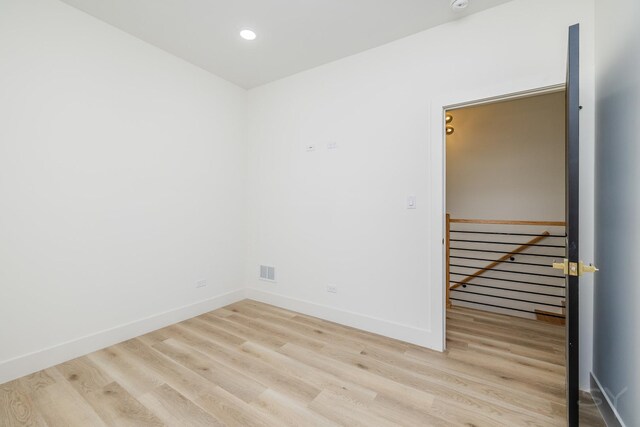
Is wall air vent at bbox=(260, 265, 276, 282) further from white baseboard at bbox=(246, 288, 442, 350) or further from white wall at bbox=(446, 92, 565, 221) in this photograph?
white wall at bbox=(446, 92, 565, 221)

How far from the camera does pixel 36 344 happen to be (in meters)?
2.05

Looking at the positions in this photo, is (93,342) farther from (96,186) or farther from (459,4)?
(459,4)

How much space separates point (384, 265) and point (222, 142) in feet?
7.97

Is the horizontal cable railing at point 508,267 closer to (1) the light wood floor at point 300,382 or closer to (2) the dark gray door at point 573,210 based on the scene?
(1) the light wood floor at point 300,382

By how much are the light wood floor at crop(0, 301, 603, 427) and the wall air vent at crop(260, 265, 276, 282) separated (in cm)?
83

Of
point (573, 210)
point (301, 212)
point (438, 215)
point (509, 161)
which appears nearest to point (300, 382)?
point (438, 215)

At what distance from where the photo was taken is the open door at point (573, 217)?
1.32 metres

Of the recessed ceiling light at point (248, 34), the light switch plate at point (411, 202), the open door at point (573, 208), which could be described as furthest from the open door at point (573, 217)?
the recessed ceiling light at point (248, 34)

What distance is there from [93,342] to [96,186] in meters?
1.32

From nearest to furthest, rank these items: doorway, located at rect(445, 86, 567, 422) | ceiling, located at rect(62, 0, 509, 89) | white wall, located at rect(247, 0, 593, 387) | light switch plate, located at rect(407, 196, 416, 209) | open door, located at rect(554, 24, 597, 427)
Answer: open door, located at rect(554, 24, 597, 427)
white wall, located at rect(247, 0, 593, 387)
ceiling, located at rect(62, 0, 509, 89)
light switch plate, located at rect(407, 196, 416, 209)
doorway, located at rect(445, 86, 567, 422)

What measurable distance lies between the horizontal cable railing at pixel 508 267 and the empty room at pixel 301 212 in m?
0.07

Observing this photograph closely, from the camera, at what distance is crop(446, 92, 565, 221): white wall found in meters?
3.54

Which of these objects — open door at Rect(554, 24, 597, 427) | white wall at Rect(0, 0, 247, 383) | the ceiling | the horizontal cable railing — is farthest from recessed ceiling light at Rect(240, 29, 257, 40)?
the horizontal cable railing

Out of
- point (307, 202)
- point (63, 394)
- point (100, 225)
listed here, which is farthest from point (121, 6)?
point (63, 394)
